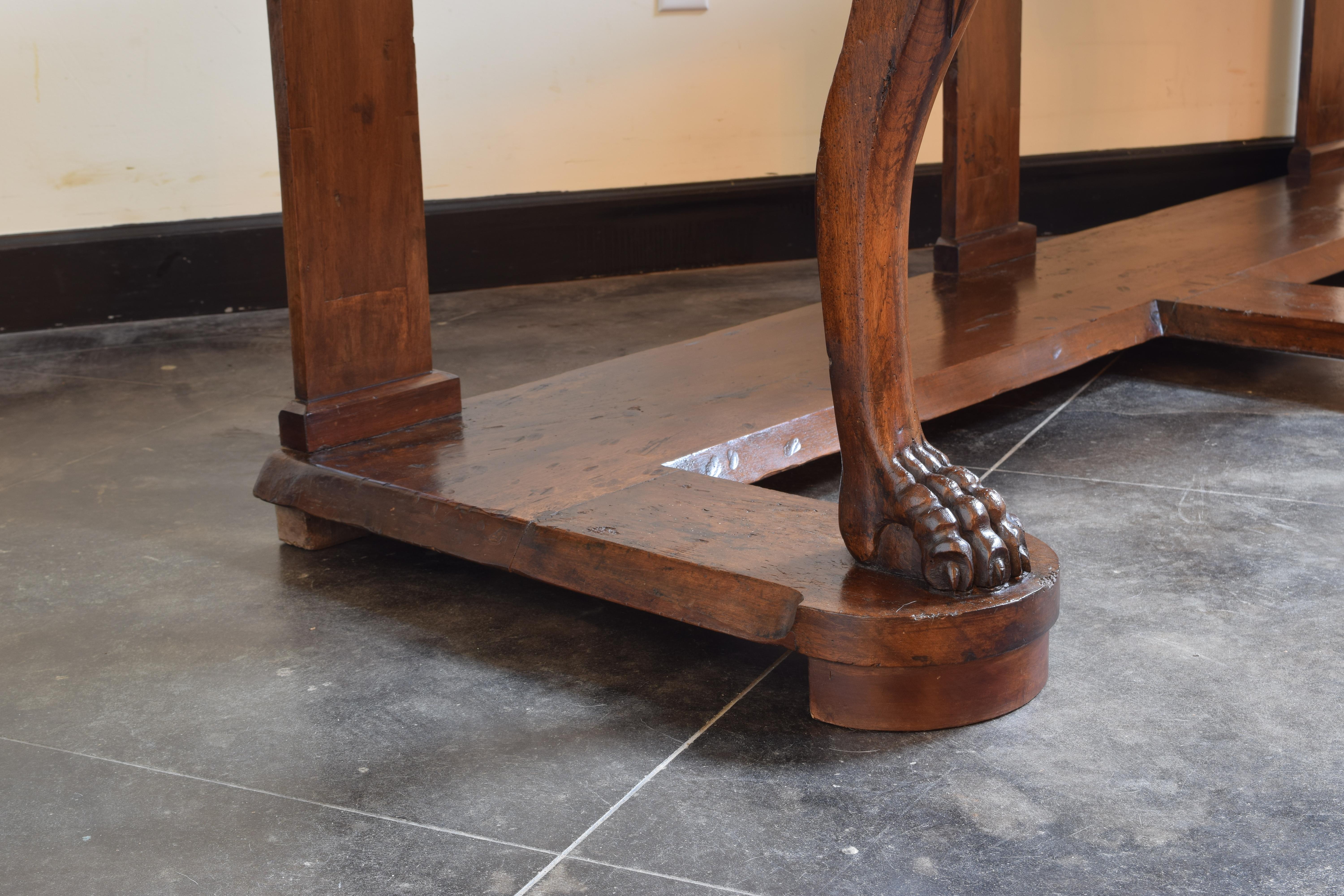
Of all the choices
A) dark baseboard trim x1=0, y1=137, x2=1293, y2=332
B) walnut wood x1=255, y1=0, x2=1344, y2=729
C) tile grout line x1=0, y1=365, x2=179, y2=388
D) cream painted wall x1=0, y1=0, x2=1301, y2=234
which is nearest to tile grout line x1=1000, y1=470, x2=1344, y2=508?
walnut wood x1=255, y1=0, x2=1344, y2=729

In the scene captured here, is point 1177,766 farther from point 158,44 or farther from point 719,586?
point 158,44

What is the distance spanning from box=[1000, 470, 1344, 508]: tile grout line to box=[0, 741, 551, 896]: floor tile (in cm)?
112

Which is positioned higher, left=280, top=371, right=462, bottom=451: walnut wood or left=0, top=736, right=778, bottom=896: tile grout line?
left=280, top=371, right=462, bottom=451: walnut wood

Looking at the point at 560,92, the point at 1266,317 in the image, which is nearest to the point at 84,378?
the point at 560,92

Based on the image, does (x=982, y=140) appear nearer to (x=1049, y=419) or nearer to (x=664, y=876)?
(x=1049, y=419)

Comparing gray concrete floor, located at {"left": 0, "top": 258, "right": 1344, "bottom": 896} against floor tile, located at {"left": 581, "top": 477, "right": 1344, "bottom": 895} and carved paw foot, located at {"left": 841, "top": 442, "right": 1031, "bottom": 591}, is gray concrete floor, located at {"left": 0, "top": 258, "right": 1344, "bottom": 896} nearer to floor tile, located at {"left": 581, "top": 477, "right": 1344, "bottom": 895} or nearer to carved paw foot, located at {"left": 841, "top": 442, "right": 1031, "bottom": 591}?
floor tile, located at {"left": 581, "top": 477, "right": 1344, "bottom": 895}

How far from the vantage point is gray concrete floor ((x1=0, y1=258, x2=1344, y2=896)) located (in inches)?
40.8

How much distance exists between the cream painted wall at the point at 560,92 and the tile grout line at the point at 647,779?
2.43 m

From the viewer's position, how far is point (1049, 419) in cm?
223

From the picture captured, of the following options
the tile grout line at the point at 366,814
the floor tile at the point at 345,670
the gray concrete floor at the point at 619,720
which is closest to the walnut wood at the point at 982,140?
the gray concrete floor at the point at 619,720

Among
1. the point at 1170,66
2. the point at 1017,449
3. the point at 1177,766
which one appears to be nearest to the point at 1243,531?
the point at 1017,449

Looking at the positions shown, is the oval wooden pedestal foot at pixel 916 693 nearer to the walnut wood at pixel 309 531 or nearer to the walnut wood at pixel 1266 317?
the walnut wood at pixel 309 531

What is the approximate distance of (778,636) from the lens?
121cm

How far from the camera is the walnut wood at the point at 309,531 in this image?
1.71 m
